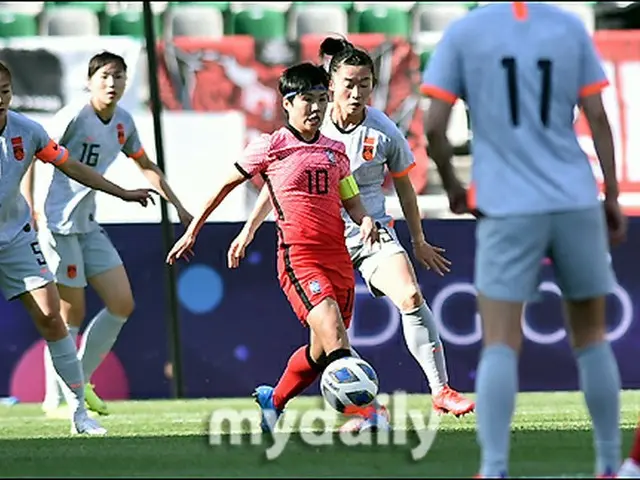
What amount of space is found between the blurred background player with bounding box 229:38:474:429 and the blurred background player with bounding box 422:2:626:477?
320cm

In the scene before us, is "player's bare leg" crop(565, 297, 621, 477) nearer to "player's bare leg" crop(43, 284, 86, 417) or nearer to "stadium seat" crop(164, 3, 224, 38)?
"player's bare leg" crop(43, 284, 86, 417)

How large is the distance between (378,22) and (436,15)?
650 millimetres

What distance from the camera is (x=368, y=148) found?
895 centimetres

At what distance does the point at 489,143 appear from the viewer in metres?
5.55

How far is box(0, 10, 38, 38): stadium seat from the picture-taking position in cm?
1838

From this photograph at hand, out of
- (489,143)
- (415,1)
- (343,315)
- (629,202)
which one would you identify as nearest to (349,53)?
(343,315)

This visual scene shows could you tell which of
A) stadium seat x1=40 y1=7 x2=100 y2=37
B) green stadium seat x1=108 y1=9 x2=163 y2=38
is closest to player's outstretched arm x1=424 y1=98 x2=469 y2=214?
green stadium seat x1=108 y1=9 x2=163 y2=38

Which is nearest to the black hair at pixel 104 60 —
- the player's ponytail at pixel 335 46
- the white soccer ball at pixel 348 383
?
the player's ponytail at pixel 335 46

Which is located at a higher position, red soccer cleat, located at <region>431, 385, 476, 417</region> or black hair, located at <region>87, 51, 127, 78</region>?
black hair, located at <region>87, 51, 127, 78</region>

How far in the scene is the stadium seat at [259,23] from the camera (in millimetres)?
18625

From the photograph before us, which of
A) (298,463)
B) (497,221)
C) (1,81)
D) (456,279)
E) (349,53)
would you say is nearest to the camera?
(497,221)

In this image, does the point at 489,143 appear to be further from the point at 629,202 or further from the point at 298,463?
the point at 629,202

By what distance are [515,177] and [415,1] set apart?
13.6m

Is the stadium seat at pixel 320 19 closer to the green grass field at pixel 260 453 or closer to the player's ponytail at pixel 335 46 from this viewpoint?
the green grass field at pixel 260 453
